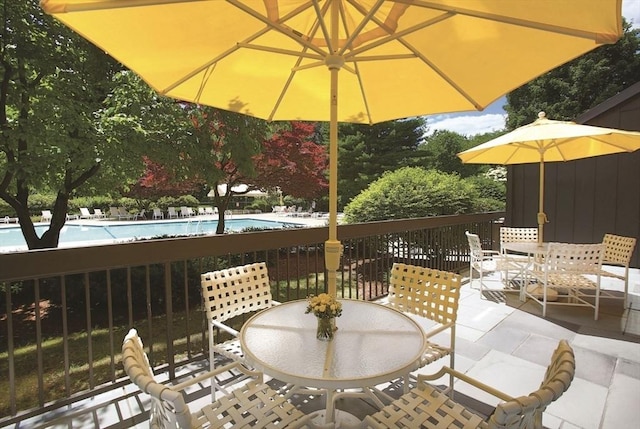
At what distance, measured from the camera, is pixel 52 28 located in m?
5.28

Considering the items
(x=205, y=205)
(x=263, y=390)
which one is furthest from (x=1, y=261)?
(x=205, y=205)

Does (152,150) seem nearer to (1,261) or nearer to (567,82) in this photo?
(1,261)

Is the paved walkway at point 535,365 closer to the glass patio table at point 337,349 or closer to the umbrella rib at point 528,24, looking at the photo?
the glass patio table at point 337,349

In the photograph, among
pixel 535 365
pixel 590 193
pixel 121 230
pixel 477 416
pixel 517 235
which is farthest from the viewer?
pixel 121 230

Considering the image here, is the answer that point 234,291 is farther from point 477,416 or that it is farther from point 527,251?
point 527,251

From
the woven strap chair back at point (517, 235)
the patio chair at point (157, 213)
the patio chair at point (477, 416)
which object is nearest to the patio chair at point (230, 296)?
the patio chair at point (477, 416)

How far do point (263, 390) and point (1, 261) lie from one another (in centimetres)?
157

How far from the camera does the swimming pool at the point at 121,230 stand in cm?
1416

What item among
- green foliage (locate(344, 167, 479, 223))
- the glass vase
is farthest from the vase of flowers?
green foliage (locate(344, 167, 479, 223))

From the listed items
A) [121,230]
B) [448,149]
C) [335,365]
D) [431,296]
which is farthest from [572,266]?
[448,149]

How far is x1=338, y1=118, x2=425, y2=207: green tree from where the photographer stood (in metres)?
18.4

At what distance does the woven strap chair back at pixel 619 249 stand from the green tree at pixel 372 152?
13.8 meters

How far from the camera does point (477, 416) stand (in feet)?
4.42

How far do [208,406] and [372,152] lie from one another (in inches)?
732
